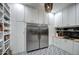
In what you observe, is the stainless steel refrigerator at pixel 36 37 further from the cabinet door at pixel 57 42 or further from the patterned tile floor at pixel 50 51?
the cabinet door at pixel 57 42

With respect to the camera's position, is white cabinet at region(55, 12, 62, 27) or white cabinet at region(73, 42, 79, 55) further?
white cabinet at region(55, 12, 62, 27)

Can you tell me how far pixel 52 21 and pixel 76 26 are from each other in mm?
497

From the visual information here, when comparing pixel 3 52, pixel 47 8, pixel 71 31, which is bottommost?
pixel 3 52

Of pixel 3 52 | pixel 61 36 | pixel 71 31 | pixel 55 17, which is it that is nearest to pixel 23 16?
pixel 55 17

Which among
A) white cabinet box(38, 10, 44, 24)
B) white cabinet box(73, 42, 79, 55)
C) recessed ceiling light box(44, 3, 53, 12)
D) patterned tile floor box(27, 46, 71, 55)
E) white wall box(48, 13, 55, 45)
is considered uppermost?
recessed ceiling light box(44, 3, 53, 12)

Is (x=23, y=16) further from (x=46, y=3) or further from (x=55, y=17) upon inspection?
(x=55, y=17)

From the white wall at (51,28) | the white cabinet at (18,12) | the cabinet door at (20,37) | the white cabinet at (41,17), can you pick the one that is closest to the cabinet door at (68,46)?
the white wall at (51,28)

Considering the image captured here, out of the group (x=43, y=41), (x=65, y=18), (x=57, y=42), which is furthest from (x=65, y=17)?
(x=43, y=41)

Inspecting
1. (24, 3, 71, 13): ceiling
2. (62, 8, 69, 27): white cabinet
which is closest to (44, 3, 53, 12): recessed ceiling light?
(24, 3, 71, 13): ceiling

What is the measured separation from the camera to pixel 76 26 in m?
1.48

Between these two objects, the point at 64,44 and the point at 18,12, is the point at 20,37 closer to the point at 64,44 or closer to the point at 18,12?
the point at 18,12

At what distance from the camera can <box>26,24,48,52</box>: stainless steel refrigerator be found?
5.14ft

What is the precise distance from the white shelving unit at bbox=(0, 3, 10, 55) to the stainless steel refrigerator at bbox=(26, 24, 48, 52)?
0.40 m

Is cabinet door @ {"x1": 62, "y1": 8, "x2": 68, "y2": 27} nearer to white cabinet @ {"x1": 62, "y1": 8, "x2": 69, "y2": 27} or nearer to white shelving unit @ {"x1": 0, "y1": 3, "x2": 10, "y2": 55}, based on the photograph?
white cabinet @ {"x1": 62, "y1": 8, "x2": 69, "y2": 27}
